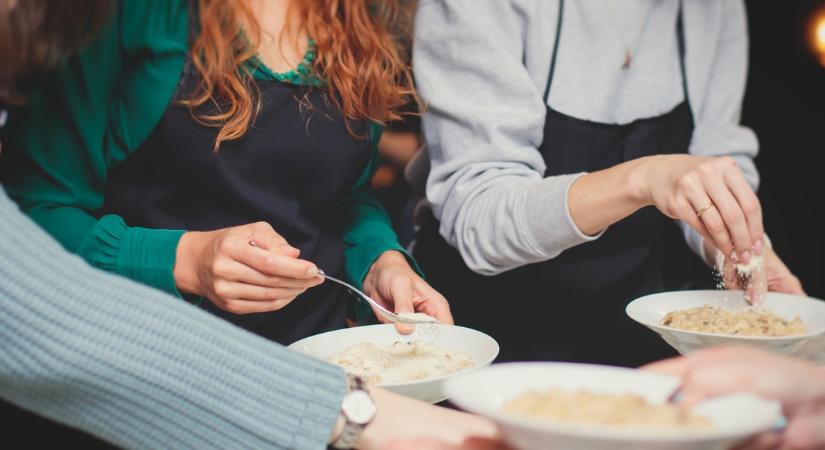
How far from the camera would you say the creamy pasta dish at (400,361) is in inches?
43.5

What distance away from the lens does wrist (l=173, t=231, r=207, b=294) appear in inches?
48.9

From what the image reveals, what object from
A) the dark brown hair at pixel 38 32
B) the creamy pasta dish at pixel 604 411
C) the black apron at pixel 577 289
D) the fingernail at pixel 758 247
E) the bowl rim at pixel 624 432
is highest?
the dark brown hair at pixel 38 32

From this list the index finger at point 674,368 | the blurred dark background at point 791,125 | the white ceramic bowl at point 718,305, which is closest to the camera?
the index finger at point 674,368

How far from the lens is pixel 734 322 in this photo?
1191 millimetres

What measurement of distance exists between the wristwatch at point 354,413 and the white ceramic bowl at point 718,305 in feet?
1.47

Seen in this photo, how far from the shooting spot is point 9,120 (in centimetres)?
125

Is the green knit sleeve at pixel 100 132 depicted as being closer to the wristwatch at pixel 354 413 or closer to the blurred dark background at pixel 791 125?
the wristwatch at pixel 354 413

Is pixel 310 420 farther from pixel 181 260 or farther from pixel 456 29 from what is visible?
pixel 456 29

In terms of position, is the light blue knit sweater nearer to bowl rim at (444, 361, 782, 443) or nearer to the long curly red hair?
bowl rim at (444, 361, 782, 443)

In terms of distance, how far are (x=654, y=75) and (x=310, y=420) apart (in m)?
1.08

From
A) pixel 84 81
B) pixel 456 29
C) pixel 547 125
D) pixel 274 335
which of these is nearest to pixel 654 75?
pixel 547 125

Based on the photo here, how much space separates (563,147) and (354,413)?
834 millimetres

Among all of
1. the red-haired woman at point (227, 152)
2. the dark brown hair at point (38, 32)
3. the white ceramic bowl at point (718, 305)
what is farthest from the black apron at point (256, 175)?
the white ceramic bowl at point (718, 305)

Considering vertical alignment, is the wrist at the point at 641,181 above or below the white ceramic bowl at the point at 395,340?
above
